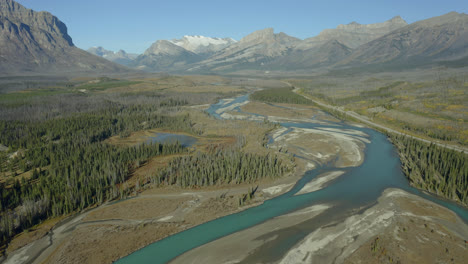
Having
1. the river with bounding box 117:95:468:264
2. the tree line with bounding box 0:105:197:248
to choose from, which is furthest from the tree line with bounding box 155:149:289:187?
the tree line with bounding box 0:105:197:248

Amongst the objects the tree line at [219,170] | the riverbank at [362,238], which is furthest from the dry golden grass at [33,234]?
the riverbank at [362,238]

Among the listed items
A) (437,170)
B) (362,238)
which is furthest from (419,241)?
(437,170)

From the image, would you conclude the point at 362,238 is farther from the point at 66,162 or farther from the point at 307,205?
the point at 66,162

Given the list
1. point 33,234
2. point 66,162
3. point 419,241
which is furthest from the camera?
point 66,162

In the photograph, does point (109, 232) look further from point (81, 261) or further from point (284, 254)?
point (284, 254)

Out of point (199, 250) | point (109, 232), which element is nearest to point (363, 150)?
point (199, 250)

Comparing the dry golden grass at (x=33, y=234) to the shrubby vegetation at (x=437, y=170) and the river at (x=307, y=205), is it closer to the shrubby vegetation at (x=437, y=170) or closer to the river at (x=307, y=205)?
the river at (x=307, y=205)

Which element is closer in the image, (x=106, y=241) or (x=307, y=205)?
(x=106, y=241)

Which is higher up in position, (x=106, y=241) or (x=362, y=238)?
(x=106, y=241)

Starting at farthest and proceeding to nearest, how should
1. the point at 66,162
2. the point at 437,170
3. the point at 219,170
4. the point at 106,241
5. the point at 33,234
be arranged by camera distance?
the point at 66,162
the point at 219,170
the point at 437,170
the point at 33,234
the point at 106,241

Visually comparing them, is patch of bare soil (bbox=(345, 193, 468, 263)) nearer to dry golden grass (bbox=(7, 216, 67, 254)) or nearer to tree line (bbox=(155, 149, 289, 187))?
tree line (bbox=(155, 149, 289, 187))
